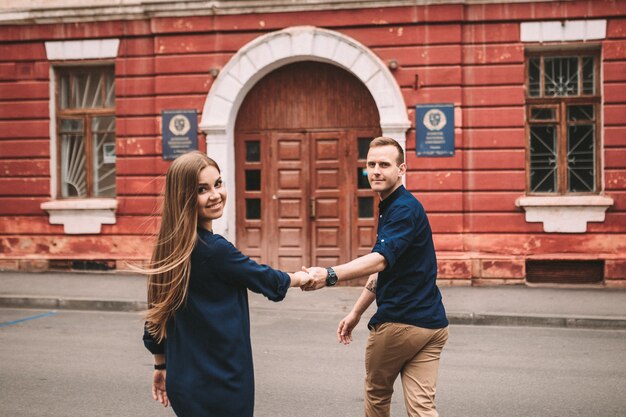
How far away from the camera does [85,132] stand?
14.9 meters

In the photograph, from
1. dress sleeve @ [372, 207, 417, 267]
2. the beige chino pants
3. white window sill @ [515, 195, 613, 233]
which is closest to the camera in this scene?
dress sleeve @ [372, 207, 417, 267]

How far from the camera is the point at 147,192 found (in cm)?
1432

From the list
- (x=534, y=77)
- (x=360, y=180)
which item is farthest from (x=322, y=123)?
(x=534, y=77)

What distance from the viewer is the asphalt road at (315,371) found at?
240 inches

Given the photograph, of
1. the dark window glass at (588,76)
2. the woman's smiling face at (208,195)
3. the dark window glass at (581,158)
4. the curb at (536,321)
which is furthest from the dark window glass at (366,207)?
the woman's smiling face at (208,195)

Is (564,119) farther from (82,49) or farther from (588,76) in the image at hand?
(82,49)

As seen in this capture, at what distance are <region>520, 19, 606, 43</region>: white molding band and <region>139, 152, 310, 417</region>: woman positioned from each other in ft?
36.5

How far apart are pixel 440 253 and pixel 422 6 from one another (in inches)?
170

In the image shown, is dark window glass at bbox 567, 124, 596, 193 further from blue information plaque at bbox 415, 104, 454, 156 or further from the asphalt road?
the asphalt road

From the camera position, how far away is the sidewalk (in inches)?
402

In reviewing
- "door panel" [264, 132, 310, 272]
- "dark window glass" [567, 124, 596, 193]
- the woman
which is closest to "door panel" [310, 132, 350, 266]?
"door panel" [264, 132, 310, 272]

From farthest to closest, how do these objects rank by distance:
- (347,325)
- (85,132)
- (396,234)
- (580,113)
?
1. (85,132)
2. (580,113)
3. (347,325)
4. (396,234)

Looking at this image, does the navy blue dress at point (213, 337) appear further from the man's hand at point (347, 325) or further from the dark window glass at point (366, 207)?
the dark window glass at point (366, 207)

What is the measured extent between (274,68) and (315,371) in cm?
783
